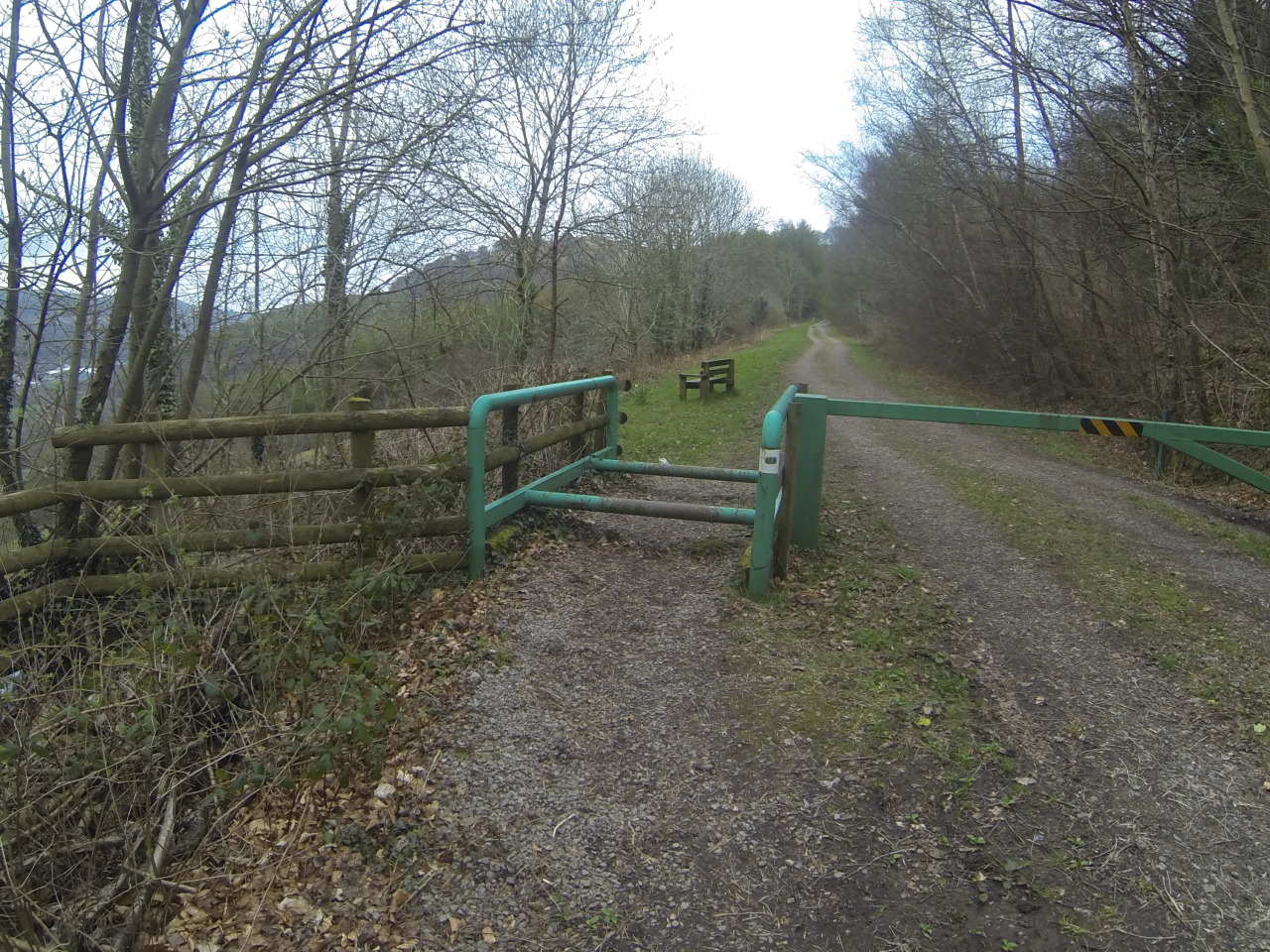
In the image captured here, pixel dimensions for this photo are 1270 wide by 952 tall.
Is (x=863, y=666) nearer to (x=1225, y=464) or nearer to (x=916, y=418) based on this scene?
(x=916, y=418)

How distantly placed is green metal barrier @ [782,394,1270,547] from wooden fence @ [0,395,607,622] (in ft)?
7.82

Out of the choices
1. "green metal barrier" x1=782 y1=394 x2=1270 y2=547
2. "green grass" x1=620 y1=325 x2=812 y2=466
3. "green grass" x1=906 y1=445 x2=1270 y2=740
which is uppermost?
"green metal barrier" x1=782 y1=394 x2=1270 y2=547

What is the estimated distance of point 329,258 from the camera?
8.65 m

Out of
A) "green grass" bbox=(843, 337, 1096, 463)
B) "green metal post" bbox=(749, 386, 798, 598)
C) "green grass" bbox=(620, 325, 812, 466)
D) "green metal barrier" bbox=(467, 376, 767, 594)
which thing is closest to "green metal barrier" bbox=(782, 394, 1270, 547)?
"green metal barrier" bbox=(467, 376, 767, 594)

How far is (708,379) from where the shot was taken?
17.5m

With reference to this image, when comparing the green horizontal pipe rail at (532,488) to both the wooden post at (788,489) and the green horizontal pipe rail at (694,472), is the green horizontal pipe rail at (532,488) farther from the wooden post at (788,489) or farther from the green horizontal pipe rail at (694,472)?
the wooden post at (788,489)

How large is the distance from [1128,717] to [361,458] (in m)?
4.30

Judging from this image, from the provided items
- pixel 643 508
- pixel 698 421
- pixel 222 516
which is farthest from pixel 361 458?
pixel 698 421

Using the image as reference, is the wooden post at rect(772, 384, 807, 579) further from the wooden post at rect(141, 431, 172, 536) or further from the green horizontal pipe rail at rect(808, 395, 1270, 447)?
the wooden post at rect(141, 431, 172, 536)

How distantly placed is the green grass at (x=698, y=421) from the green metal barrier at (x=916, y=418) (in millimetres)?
4191

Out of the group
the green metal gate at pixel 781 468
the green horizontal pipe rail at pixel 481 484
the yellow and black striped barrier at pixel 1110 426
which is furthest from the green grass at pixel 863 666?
the green horizontal pipe rail at pixel 481 484

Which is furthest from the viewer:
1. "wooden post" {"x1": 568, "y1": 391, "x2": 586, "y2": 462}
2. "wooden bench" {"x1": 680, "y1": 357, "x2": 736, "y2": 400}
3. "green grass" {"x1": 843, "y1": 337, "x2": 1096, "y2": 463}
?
"wooden bench" {"x1": 680, "y1": 357, "x2": 736, "y2": 400}

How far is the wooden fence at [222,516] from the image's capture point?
466 cm

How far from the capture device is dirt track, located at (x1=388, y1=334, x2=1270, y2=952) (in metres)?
2.63
